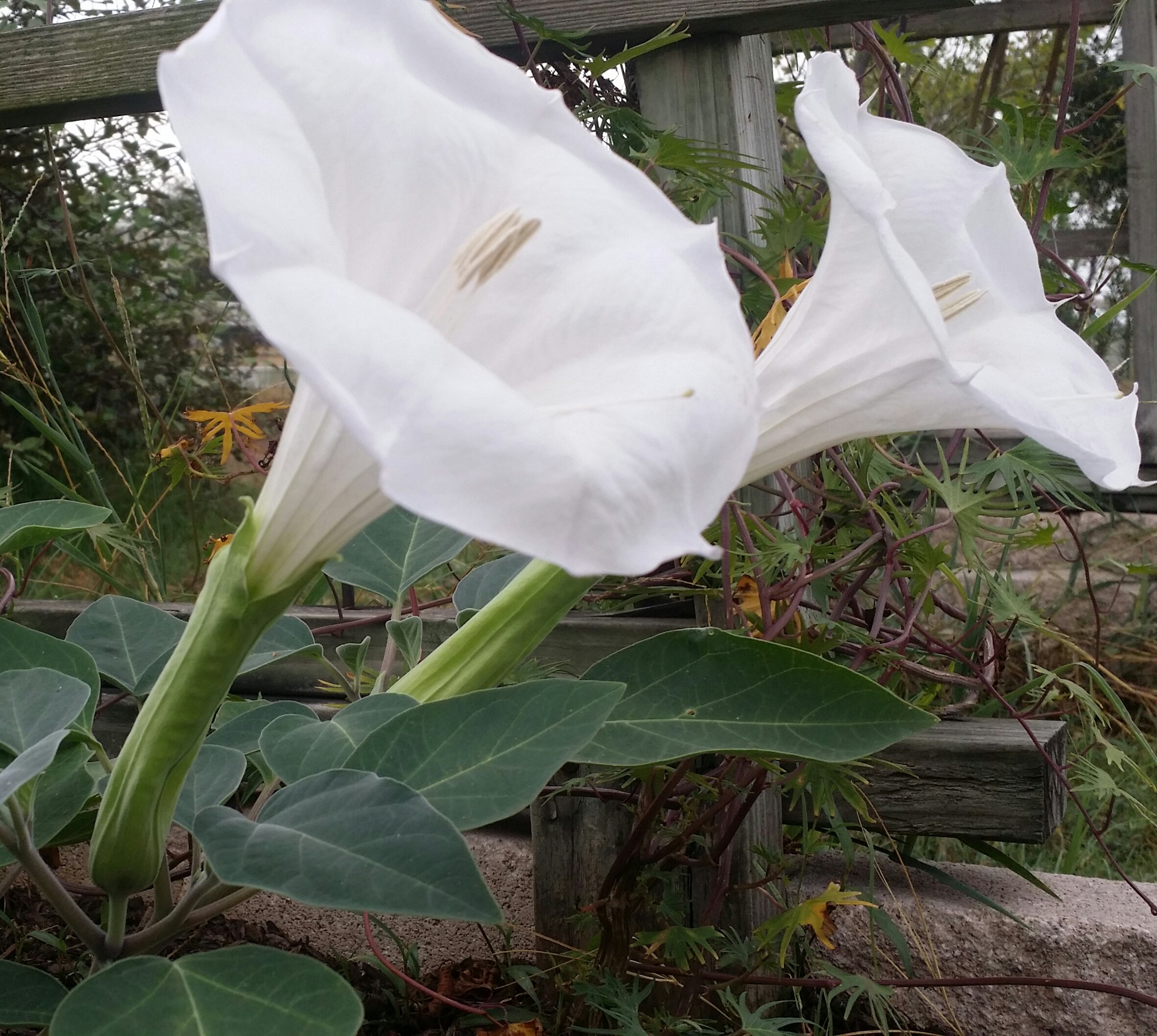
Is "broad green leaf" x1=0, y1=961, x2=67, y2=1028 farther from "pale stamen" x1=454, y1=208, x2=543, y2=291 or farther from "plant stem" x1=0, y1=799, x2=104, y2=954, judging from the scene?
"pale stamen" x1=454, y1=208, x2=543, y2=291

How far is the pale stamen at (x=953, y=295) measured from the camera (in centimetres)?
47

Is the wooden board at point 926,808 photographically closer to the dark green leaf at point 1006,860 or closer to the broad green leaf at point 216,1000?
the dark green leaf at point 1006,860

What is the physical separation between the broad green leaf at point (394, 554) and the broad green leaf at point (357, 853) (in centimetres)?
25

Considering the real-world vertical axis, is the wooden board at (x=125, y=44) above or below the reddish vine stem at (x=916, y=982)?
above

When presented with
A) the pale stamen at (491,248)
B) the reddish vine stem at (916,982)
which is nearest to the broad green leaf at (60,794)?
the pale stamen at (491,248)

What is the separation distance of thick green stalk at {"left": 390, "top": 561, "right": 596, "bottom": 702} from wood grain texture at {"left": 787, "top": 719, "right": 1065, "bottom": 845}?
500 millimetres

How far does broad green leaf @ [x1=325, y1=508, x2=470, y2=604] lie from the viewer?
0.66 meters

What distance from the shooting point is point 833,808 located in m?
0.76

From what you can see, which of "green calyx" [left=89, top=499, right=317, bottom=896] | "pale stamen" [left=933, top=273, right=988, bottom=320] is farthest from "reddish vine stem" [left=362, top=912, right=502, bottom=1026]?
"pale stamen" [left=933, top=273, right=988, bottom=320]

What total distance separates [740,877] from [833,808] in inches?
6.7

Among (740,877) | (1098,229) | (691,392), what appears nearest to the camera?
(691,392)

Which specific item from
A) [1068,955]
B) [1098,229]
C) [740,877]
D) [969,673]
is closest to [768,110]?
[969,673]

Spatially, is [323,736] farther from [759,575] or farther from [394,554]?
[759,575]

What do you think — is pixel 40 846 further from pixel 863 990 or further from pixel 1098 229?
pixel 1098 229
